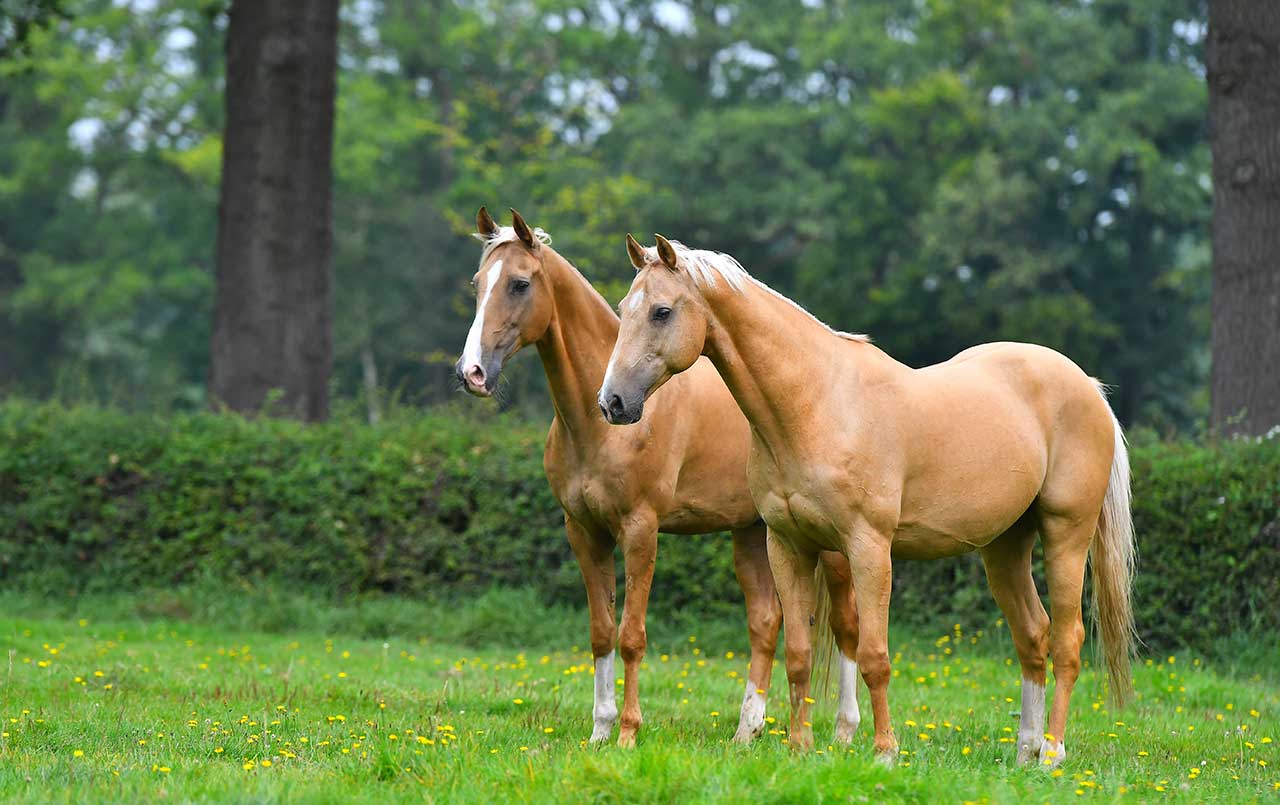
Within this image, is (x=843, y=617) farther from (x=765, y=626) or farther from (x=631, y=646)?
(x=631, y=646)

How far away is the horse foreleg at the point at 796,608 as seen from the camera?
614cm

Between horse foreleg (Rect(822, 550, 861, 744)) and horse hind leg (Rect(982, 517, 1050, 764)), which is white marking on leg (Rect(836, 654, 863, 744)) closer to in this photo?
horse foreleg (Rect(822, 550, 861, 744))

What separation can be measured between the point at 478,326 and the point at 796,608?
6.55 ft

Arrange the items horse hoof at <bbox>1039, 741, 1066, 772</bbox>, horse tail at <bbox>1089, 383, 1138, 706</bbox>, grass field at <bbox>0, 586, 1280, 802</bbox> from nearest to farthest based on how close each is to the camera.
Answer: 1. grass field at <bbox>0, 586, 1280, 802</bbox>
2. horse hoof at <bbox>1039, 741, 1066, 772</bbox>
3. horse tail at <bbox>1089, 383, 1138, 706</bbox>

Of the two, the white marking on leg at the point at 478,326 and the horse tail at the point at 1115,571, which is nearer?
the white marking on leg at the point at 478,326

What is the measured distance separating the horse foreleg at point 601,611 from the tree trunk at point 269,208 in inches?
302

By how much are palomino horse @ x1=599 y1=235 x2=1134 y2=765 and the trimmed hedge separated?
3739 mm

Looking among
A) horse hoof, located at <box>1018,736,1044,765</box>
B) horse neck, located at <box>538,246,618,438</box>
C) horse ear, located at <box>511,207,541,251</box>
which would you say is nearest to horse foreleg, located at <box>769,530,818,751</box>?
horse hoof, located at <box>1018,736,1044,765</box>

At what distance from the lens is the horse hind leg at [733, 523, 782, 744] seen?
6.59 meters

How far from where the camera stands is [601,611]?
6848 millimetres

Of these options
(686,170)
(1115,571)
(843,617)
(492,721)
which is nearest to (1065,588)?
(1115,571)

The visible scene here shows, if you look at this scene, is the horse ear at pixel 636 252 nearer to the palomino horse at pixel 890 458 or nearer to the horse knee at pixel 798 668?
the palomino horse at pixel 890 458

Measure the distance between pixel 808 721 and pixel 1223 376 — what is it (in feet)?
21.6

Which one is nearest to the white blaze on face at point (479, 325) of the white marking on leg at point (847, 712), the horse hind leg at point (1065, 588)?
the white marking on leg at point (847, 712)
